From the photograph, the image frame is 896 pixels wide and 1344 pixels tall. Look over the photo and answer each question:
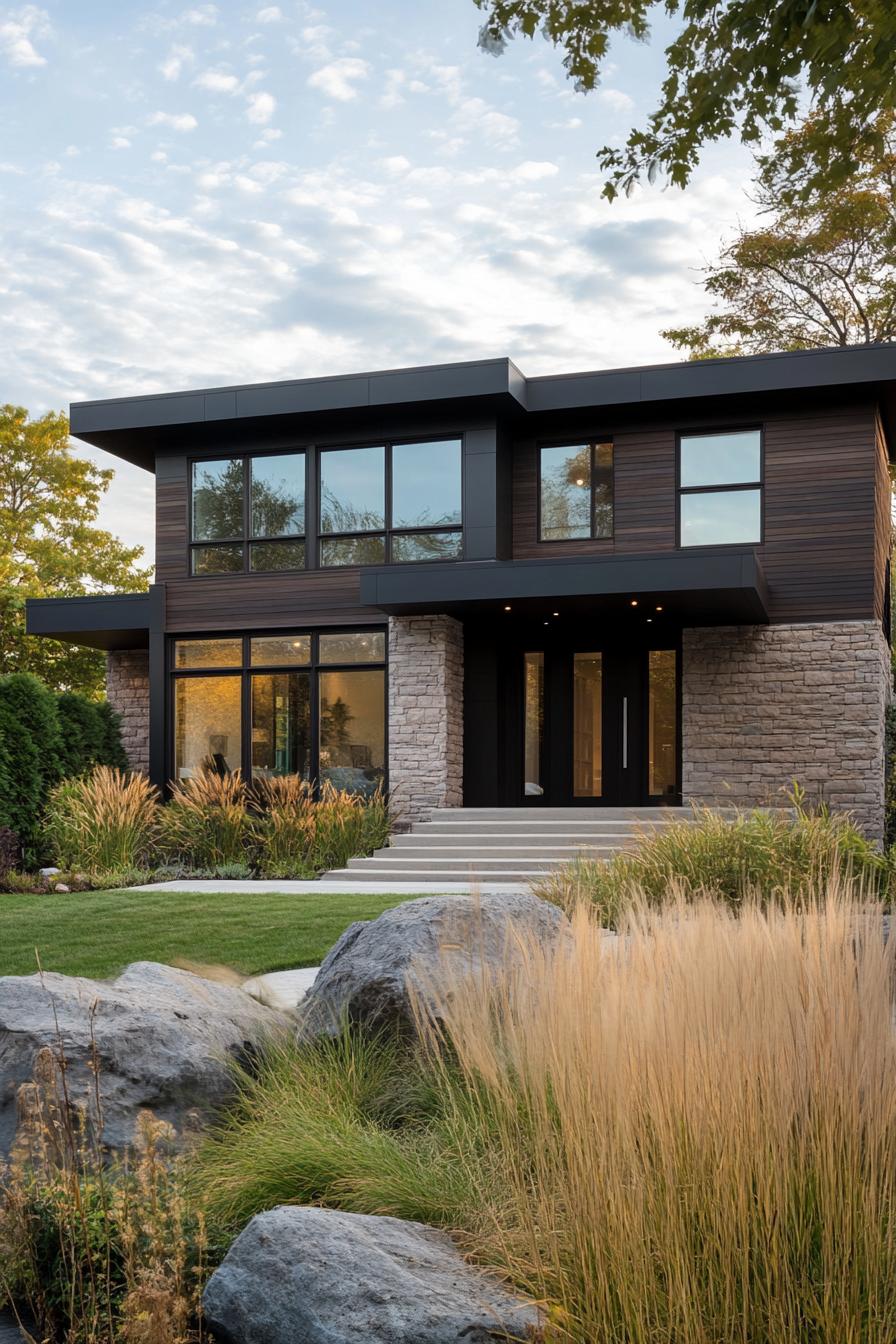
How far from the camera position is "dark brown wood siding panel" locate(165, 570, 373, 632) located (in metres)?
14.8

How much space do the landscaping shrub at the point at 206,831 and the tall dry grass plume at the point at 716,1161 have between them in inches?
417

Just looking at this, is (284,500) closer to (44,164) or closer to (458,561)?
(458,561)

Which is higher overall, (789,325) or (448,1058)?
(789,325)

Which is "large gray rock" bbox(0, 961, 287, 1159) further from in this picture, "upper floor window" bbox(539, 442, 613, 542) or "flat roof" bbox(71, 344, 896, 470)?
"upper floor window" bbox(539, 442, 613, 542)

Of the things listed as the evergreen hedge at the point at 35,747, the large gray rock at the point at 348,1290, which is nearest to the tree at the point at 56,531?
the evergreen hedge at the point at 35,747

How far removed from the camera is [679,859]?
754cm

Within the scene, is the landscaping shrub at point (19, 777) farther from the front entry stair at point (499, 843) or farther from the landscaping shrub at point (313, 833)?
the front entry stair at point (499, 843)

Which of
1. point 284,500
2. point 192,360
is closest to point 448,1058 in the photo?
point 284,500

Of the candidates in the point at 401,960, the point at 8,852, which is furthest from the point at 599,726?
the point at 401,960

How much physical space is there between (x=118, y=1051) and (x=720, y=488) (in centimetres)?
1178

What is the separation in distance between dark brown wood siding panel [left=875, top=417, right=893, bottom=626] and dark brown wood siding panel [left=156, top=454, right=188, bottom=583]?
8623 mm

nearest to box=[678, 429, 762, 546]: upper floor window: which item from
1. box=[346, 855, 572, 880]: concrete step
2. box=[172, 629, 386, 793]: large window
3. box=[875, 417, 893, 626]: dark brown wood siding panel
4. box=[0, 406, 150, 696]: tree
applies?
box=[875, 417, 893, 626]: dark brown wood siding panel

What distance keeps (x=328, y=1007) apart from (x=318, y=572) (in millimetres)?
11148

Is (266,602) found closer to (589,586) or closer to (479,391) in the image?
(479,391)
